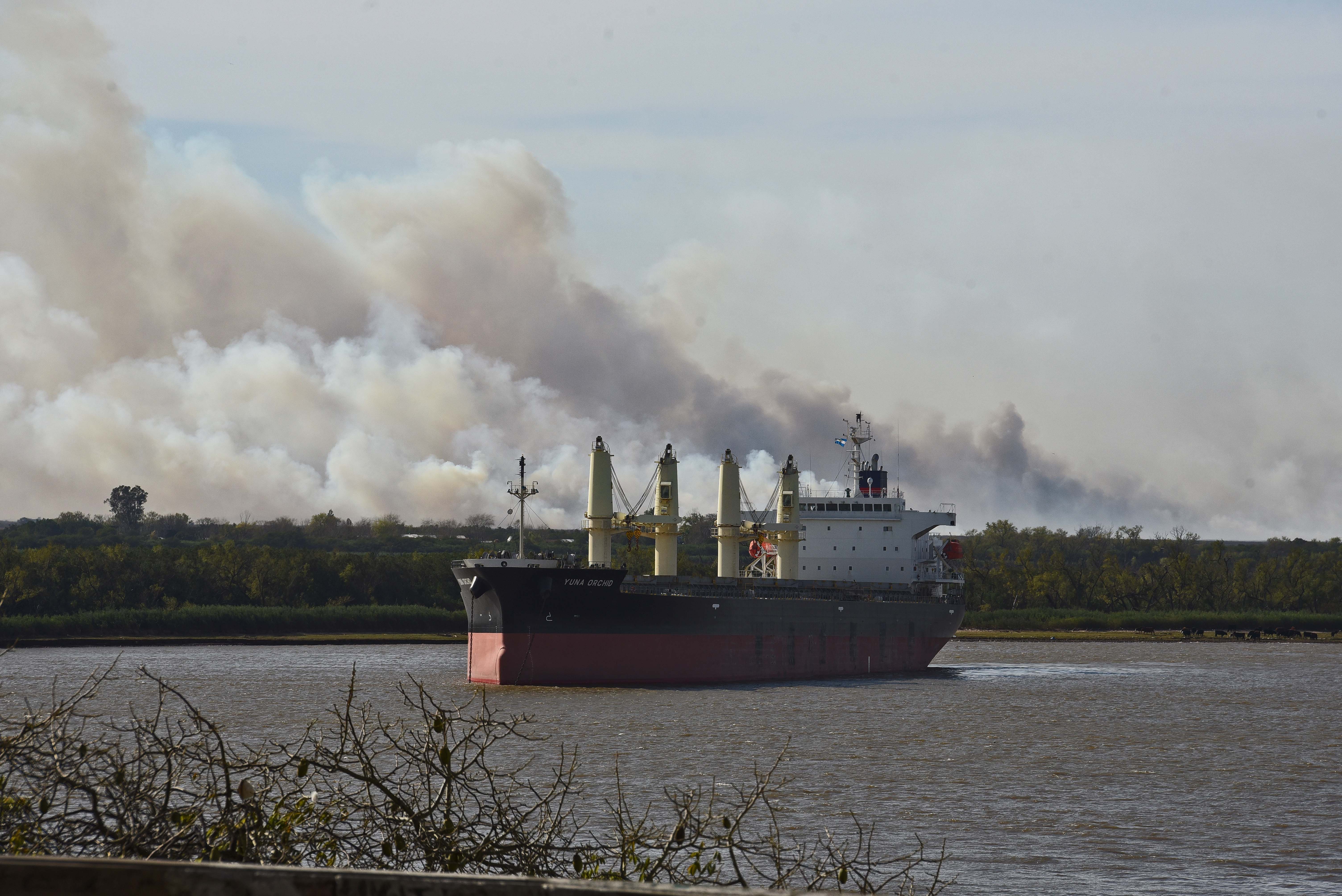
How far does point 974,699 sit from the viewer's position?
38438mm

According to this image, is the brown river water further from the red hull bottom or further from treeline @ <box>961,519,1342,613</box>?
treeline @ <box>961,519,1342,613</box>

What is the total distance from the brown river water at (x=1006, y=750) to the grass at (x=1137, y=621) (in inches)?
1775

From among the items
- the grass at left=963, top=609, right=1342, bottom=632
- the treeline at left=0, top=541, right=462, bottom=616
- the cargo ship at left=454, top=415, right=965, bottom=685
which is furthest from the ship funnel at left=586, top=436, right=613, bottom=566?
the grass at left=963, top=609, right=1342, bottom=632

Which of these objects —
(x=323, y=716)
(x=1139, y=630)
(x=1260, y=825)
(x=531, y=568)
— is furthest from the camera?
(x=1139, y=630)

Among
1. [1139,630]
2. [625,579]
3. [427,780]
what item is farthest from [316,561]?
[427,780]

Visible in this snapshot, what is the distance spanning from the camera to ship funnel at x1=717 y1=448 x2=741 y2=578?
49.1 metres

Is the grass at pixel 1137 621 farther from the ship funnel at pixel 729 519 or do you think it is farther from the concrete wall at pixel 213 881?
the concrete wall at pixel 213 881

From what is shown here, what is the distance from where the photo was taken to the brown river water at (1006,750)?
16500 millimetres

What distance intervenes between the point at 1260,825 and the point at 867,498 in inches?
1468

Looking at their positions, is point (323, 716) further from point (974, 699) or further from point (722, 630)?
point (974, 699)

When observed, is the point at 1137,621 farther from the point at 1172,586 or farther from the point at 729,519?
the point at 729,519

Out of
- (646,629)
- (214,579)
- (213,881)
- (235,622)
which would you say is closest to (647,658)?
(646,629)

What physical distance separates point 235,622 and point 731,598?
4252 cm

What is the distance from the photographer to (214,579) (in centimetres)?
8519
